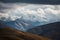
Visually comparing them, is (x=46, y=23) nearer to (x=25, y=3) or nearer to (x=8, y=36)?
(x=25, y=3)

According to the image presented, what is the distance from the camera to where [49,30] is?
1.25 m

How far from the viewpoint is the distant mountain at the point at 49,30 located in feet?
3.98

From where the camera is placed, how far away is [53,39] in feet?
3.81

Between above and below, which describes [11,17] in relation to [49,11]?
below

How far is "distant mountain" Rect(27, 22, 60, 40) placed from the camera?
1.21 metres

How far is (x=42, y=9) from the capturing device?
54.6 inches

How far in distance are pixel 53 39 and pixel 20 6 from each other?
0.50 m

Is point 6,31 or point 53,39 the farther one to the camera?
point 53,39

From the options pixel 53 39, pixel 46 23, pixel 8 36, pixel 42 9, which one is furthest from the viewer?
pixel 42 9

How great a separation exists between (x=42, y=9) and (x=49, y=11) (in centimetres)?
7

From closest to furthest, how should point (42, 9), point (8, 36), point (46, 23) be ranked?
point (8, 36)
point (46, 23)
point (42, 9)

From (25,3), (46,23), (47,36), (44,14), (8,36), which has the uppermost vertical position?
(25,3)

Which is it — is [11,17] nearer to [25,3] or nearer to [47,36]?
[25,3]

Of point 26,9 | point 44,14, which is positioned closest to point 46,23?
point 44,14
